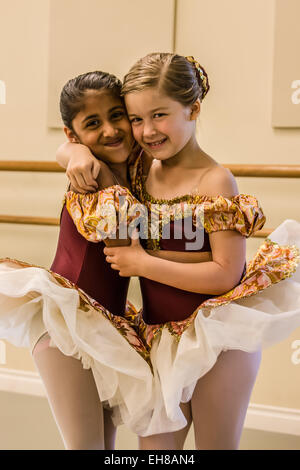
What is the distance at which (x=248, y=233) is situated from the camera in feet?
3.68

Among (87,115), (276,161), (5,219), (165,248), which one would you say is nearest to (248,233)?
(165,248)

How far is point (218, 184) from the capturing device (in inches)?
→ 44.8

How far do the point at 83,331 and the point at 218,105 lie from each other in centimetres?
164

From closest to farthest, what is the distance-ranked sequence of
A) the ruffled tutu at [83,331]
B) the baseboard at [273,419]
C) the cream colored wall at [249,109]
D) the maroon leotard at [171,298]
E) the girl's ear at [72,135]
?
the ruffled tutu at [83,331], the maroon leotard at [171,298], the girl's ear at [72,135], the baseboard at [273,419], the cream colored wall at [249,109]

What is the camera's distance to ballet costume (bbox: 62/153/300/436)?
1.06 meters

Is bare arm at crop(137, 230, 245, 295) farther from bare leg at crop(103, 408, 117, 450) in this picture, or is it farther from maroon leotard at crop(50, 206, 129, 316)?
bare leg at crop(103, 408, 117, 450)

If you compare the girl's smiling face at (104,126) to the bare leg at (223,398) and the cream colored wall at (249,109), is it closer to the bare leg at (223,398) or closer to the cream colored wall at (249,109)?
the bare leg at (223,398)

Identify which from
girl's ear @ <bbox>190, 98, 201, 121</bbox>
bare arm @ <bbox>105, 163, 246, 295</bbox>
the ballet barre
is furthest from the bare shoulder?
the ballet barre

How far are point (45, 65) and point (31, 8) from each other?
10.8 inches

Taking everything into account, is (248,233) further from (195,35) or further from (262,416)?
(195,35)

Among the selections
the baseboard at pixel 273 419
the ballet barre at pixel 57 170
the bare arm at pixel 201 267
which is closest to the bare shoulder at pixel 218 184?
the bare arm at pixel 201 267

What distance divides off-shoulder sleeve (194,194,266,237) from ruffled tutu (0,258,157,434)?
0.27 metres

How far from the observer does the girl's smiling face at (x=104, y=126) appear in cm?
119

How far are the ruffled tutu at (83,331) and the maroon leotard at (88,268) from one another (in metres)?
0.05
